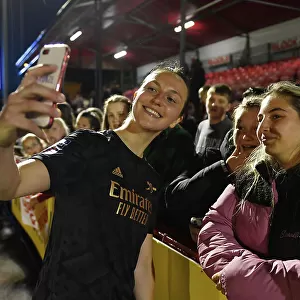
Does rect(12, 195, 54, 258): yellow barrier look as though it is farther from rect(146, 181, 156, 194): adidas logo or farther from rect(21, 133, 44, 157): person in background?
rect(146, 181, 156, 194): adidas logo

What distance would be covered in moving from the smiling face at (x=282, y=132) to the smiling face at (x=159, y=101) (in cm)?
38

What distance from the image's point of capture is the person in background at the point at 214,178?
6.68 feet

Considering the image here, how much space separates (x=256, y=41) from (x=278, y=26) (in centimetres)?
122

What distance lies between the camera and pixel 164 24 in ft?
53.4

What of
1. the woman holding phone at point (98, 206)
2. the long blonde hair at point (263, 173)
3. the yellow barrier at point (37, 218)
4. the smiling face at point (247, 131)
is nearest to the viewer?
the woman holding phone at point (98, 206)

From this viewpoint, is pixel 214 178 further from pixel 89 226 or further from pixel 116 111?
pixel 116 111

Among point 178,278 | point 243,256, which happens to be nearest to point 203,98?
point 178,278

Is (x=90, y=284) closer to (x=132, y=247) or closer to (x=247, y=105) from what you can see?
(x=132, y=247)

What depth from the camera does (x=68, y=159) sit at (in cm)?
142

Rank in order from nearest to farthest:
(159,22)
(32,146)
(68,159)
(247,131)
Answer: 1. (68,159)
2. (247,131)
3. (32,146)
4. (159,22)

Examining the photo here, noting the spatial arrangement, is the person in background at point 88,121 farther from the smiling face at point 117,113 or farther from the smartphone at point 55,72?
the smartphone at point 55,72

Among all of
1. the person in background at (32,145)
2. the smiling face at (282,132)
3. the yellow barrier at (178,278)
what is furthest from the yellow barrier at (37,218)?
the smiling face at (282,132)

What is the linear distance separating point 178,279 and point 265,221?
80cm

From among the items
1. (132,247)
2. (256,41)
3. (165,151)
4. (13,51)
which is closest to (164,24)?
(256,41)
